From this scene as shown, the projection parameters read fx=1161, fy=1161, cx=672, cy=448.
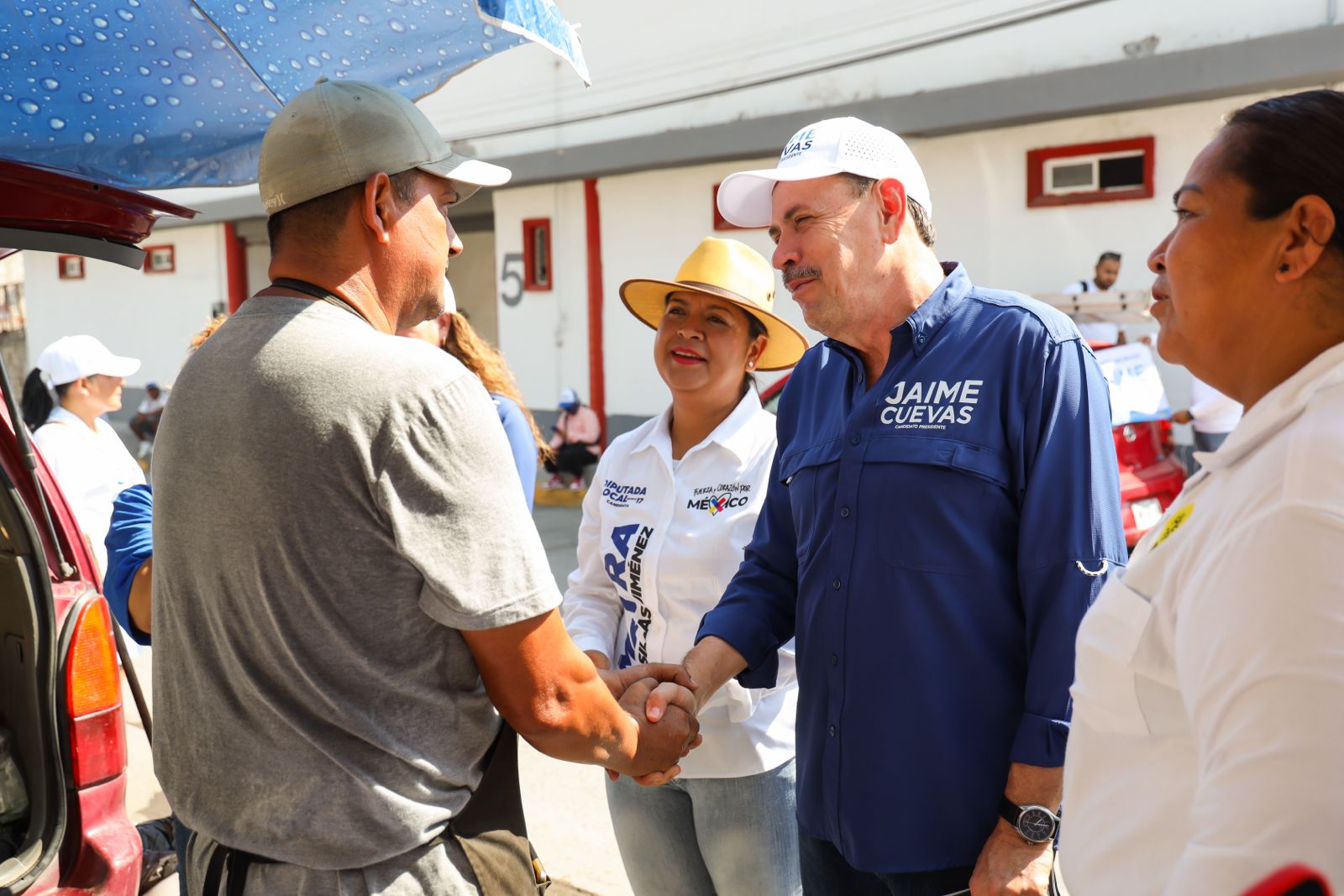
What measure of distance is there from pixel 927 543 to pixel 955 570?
7 cm

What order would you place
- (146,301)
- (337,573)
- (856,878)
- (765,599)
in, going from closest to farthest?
(337,573), (856,878), (765,599), (146,301)

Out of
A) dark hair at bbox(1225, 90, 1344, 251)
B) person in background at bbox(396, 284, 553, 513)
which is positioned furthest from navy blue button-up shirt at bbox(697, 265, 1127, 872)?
person in background at bbox(396, 284, 553, 513)

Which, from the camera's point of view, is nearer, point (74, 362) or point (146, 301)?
point (74, 362)

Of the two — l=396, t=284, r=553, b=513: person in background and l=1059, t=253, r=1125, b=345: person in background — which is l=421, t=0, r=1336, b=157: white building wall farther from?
l=396, t=284, r=553, b=513: person in background

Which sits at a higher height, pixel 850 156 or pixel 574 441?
pixel 850 156

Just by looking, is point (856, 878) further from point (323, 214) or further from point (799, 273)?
point (323, 214)

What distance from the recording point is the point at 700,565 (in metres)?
Result: 2.87

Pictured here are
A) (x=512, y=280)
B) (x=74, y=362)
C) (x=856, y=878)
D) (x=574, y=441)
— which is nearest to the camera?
(x=856, y=878)

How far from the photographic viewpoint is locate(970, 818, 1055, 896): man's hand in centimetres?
194

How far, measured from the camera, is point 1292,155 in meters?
1.27

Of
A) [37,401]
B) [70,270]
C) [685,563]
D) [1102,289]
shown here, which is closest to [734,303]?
[685,563]

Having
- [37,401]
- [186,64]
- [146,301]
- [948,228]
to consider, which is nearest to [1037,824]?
[186,64]

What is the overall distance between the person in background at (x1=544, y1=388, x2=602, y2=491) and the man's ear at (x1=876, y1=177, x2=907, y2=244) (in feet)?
37.6

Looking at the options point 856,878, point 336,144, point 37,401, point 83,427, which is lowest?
point 856,878
